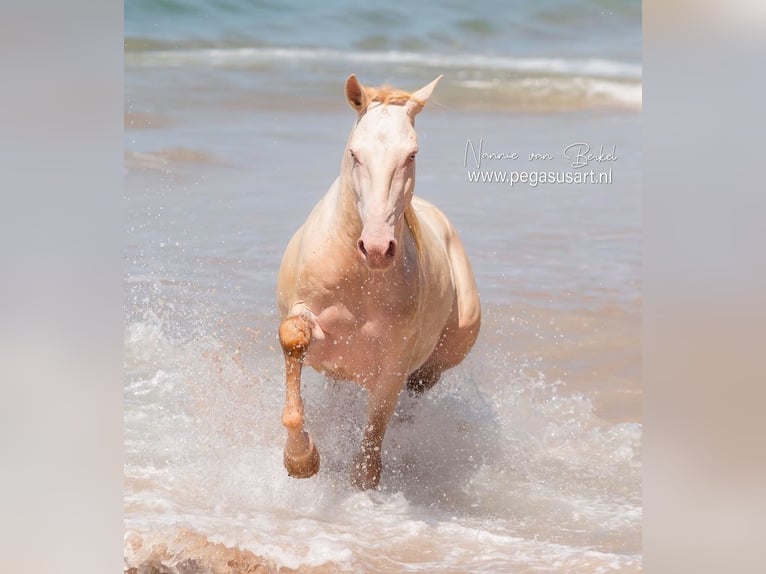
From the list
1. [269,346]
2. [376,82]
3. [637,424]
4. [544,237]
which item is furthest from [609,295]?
[376,82]

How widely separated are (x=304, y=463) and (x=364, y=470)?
0.35m

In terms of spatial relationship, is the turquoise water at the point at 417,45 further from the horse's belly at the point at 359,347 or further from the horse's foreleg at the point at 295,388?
the horse's foreleg at the point at 295,388

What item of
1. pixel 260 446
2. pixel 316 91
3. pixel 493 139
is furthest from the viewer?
pixel 316 91

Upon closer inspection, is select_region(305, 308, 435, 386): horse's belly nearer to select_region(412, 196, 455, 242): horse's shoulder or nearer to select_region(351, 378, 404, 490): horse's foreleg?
select_region(351, 378, 404, 490): horse's foreleg

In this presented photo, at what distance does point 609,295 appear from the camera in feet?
17.1

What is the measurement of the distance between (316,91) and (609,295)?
255 cm

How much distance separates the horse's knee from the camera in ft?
9.08

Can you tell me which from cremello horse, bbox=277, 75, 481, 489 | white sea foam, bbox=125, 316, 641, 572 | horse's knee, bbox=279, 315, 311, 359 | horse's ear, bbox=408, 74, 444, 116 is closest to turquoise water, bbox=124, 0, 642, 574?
white sea foam, bbox=125, 316, 641, 572

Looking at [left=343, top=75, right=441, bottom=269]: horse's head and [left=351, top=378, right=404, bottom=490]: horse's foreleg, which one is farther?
[left=351, top=378, right=404, bottom=490]: horse's foreleg

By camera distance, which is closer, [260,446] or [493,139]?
[260,446]

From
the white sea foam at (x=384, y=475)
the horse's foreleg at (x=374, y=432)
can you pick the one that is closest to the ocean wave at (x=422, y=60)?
the white sea foam at (x=384, y=475)

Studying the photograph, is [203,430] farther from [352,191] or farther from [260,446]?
[352,191]

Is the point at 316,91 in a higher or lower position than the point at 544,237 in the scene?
higher
